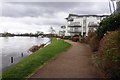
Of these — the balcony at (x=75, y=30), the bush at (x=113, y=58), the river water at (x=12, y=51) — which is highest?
the balcony at (x=75, y=30)

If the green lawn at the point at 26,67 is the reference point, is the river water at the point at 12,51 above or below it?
below

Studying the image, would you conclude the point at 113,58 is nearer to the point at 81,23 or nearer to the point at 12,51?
the point at 12,51

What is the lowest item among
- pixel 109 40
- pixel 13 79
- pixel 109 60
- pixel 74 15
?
pixel 13 79

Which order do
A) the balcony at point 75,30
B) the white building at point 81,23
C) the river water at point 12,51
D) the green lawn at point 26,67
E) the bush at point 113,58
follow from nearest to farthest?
the bush at point 113,58
the green lawn at point 26,67
the river water at point 12,51
the white building at point 81,23
the balcony at point 75,30

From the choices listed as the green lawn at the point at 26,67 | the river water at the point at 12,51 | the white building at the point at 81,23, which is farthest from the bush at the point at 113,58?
the white building at the point at 81,23

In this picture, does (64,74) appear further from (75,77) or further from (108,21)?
(108,21)

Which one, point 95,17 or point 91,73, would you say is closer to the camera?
point 91,73

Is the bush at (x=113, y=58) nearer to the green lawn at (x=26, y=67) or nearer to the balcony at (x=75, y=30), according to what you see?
the green lawn at (x=26, y=67)

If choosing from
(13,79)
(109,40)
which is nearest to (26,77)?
(13,79)

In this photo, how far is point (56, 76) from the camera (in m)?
13.3

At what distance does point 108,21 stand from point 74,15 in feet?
309

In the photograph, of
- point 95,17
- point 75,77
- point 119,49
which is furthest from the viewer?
point 95,17

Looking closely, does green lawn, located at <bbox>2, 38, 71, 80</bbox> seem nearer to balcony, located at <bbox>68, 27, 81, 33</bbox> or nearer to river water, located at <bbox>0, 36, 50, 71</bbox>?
river water, located at <bbox>0, 36, 50, 71</bbox>

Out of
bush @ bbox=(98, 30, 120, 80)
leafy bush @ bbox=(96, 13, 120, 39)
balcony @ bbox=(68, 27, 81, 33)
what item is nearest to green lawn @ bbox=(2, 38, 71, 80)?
bush @ bbox=(98, 30, 120, 80)
